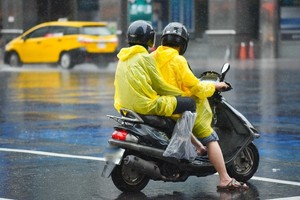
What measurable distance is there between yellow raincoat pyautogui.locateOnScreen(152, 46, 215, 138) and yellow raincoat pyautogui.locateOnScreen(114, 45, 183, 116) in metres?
0.11

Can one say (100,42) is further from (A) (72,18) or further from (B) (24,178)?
(B) (24,178)

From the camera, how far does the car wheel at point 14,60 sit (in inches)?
1433

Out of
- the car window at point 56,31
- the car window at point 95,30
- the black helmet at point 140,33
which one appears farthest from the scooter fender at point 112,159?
the car window at point 56,31

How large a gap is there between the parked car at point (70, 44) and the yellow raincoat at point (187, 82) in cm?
2595

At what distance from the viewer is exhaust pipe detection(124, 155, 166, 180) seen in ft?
27.5

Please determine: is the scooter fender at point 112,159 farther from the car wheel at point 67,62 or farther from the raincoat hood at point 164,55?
the car wheel at point 67,62

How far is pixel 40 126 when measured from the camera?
14.7 meters

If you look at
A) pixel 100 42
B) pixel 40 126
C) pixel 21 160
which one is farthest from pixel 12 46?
pixel 21 160

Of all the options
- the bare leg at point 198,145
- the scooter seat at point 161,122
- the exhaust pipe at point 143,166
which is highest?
the scooter seat at point 161,122

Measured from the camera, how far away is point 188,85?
8.61 meters

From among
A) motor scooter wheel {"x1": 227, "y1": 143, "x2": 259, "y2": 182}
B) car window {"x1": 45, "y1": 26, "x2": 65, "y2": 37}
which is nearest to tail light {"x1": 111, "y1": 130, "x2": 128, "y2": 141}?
motor scooter wheel {"x1": 227, "y1": 143, "x2": 259, "y2": 182}

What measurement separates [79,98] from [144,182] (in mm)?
11338

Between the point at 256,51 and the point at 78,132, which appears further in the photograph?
the point at 256,51

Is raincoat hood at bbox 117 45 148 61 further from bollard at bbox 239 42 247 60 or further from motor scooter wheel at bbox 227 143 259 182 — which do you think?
bollard at bbox 239 42 247 60
